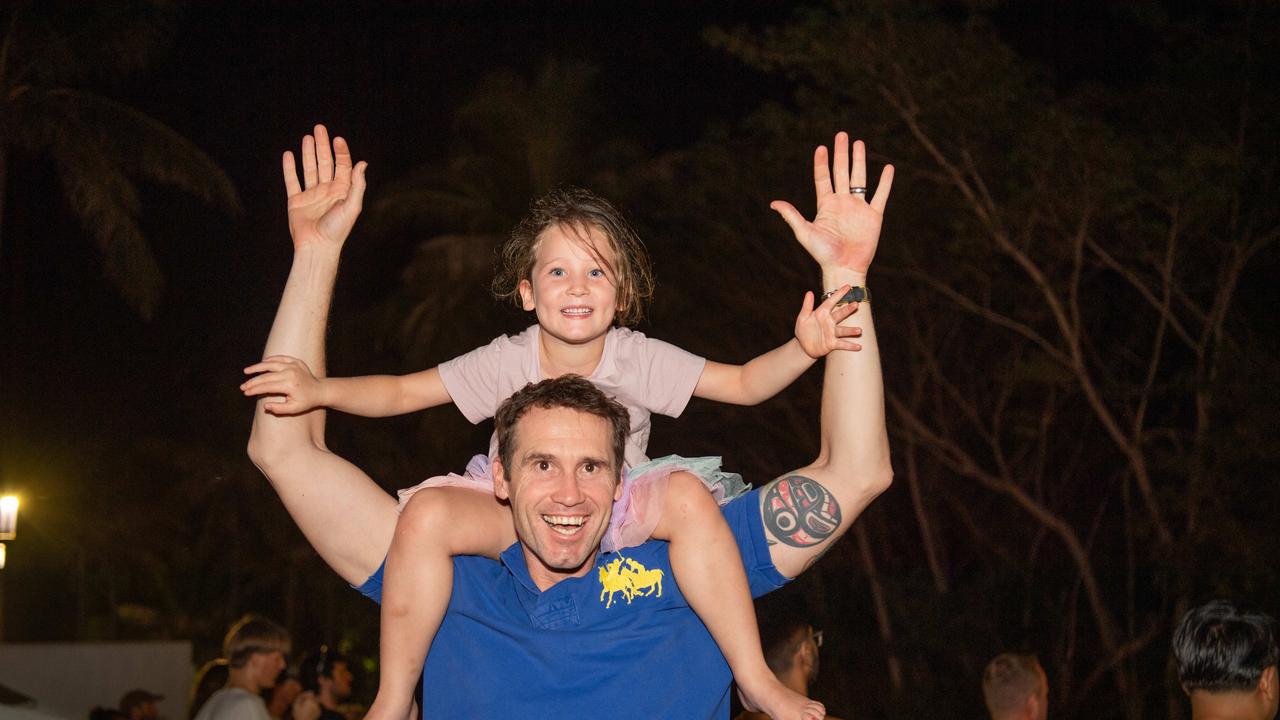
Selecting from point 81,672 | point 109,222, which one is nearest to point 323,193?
point 81,672

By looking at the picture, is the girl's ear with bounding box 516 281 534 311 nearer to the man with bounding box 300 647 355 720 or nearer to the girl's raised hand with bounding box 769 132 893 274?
the girl's raised hand with bounding box 769 132 893 274

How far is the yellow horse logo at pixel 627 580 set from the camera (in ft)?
10.5

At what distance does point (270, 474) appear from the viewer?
10.5 feet

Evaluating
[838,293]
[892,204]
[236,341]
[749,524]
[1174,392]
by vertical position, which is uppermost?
[236,341]

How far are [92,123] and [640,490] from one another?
18.3m

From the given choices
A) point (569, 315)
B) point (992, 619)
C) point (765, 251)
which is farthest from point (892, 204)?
point (569, 315)

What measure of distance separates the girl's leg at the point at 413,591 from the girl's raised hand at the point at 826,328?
3.00 ft

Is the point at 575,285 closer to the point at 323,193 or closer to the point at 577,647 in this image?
the point at 323,193

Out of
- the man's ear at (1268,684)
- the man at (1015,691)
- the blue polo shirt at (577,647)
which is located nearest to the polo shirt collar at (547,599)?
the blue polo shirt at (577,647)

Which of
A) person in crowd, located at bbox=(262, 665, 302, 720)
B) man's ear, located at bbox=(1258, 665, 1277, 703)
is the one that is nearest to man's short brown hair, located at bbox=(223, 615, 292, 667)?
person in crowd, located at bbox=(262, 665, 302, 720)

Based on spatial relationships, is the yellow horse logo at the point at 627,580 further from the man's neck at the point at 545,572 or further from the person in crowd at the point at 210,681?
the person in crowd at the point at 210,681

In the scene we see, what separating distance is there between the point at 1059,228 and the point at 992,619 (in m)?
6.65

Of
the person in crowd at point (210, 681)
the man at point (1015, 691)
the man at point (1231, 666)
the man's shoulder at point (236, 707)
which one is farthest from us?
the person in crowd at point (210, 681)

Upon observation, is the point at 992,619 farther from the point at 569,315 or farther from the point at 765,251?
the point at 569,315
